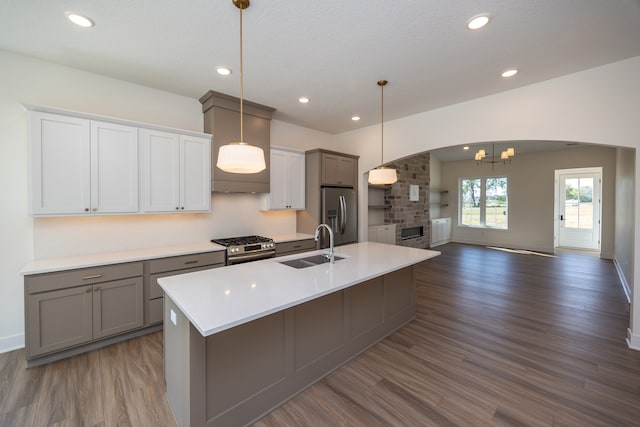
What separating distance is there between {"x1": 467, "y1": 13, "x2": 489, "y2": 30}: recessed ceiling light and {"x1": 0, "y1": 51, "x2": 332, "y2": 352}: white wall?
2.88 m

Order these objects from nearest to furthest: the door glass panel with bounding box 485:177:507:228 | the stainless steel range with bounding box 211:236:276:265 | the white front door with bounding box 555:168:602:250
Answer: the stainless steel range with bounding box 211:236:276:265
the white front door with bounding box 555:168:602:250
the door glass panel with bounding box 485:177:507:228

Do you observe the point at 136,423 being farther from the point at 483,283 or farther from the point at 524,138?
the point at 483,283

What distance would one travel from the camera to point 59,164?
254cm

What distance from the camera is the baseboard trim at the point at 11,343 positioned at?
255 centimetres

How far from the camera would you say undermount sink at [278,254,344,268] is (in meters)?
2.59

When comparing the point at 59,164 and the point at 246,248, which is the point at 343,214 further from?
the point at 59,164

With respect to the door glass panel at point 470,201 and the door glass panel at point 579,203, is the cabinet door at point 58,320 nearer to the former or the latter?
the door glass panel at point 470,201

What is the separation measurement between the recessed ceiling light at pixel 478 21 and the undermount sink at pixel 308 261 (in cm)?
233

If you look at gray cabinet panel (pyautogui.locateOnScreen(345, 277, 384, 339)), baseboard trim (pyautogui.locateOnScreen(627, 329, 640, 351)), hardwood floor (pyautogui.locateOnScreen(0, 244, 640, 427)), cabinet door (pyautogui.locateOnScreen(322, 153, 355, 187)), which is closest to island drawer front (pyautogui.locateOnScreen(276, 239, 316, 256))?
cabinet door (pyautogui.locateOnScreen(322, 153, 355, 187))

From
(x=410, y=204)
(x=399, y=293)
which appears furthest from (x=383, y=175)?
(x=410, y=204)

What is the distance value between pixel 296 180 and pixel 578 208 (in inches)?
322

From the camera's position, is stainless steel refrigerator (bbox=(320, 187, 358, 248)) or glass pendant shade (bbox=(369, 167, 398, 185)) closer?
glass pendant shade (bbox=(369, 167, 398, 185))

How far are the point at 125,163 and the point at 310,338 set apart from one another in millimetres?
2679

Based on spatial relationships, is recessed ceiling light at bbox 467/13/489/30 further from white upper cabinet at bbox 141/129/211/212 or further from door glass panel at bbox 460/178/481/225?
door glass panel at bbox 460/178/481/225
